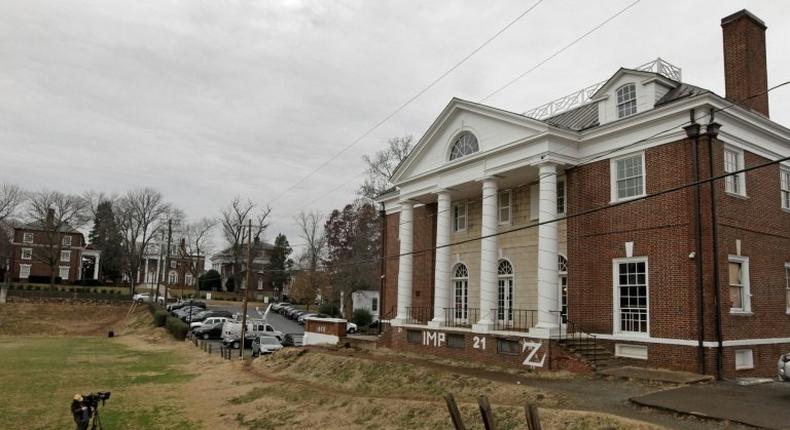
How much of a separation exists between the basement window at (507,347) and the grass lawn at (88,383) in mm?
10528

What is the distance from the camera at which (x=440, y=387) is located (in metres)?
18.4

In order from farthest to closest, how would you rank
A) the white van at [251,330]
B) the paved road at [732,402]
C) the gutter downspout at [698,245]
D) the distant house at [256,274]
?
the distant house at [256,274] < the white van at [251,330] < the gutter downspout at [698,245] < the paved road at [732,402]

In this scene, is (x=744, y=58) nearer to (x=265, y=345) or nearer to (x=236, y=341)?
(x=265, y=345)

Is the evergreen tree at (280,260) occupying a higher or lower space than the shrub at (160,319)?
higher

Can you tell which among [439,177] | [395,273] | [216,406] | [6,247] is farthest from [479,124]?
[6,247]

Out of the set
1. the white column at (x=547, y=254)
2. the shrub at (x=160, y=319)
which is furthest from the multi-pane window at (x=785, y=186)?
the shrub at (x=160, y=319)

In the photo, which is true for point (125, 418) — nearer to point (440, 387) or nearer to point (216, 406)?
point (216, 406)

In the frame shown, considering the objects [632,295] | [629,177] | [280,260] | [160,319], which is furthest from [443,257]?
[280,260]

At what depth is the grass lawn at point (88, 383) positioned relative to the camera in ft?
65.3

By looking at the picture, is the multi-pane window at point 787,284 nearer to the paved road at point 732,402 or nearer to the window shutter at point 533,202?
the paved road at point 732,402

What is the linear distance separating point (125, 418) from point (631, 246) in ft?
57.3

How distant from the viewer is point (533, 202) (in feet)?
79.4

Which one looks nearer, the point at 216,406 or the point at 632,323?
the point at 632,323

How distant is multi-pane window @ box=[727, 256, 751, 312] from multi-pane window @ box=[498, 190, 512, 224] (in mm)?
8731
